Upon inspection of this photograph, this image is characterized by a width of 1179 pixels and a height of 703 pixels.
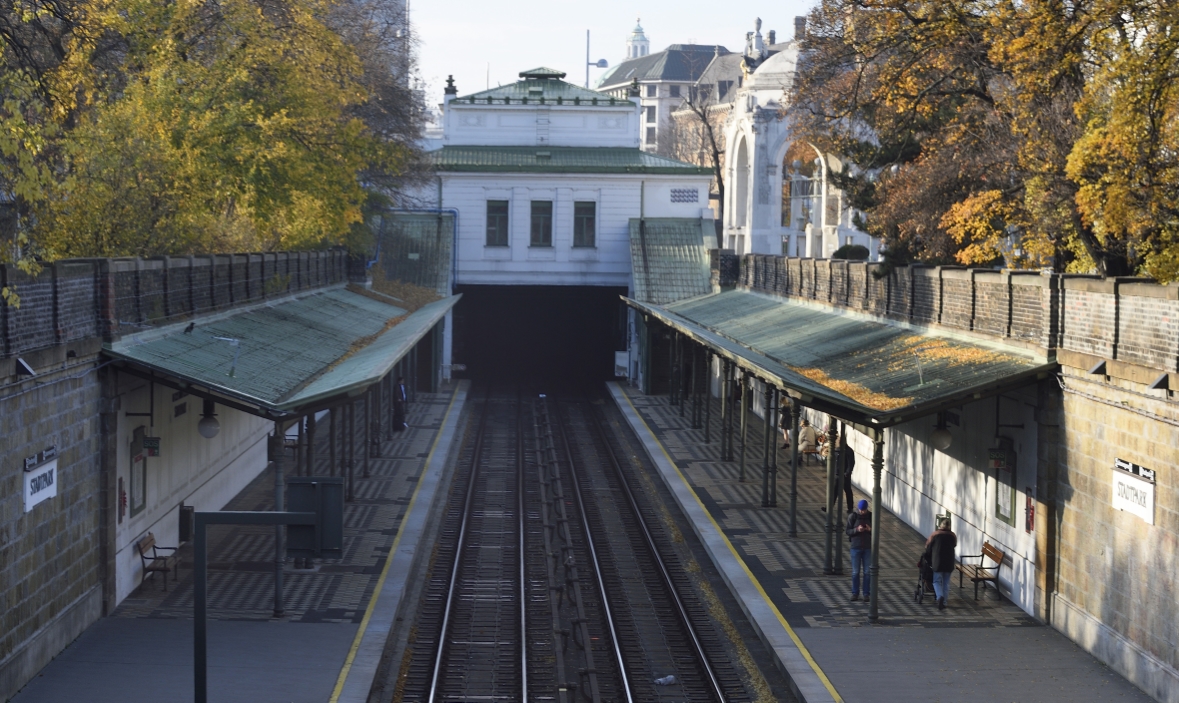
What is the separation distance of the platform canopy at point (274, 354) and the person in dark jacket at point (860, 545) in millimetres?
7002

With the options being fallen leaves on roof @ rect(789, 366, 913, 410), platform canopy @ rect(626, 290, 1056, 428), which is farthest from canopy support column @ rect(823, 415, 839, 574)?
platform canopy @ rect(626, 290, 1056, 428)

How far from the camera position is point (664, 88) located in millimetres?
141500

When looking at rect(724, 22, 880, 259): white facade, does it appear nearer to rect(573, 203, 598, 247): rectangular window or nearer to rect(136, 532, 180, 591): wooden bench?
rect(573, 203, 598, 247): rectangular window

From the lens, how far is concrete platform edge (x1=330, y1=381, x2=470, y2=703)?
13.6 m

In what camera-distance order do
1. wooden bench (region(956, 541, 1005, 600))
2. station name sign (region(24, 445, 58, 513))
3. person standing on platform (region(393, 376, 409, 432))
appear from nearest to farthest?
1. station name sign (region(24, 445, 58, 513))
2. wooden bench (region(956, 541, 1005, 600))
3. person standing on platform (region(393, 376, 409, 432))

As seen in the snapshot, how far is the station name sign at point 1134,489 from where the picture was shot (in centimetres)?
1342

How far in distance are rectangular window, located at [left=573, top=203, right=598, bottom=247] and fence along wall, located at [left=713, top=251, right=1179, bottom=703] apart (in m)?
29.6

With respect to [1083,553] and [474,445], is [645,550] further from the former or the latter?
[474,445]

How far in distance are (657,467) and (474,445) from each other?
6.59m

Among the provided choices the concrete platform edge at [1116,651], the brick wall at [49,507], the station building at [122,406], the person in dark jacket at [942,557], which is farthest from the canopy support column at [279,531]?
the concrete platform edge at [1116,651]

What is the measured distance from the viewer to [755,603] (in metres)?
17.4

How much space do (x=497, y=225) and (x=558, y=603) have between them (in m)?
30.6

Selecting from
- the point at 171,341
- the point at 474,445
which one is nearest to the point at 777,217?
the point at 474,445

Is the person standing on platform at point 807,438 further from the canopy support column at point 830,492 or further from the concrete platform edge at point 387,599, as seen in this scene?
the canopy support column at point 830,492
